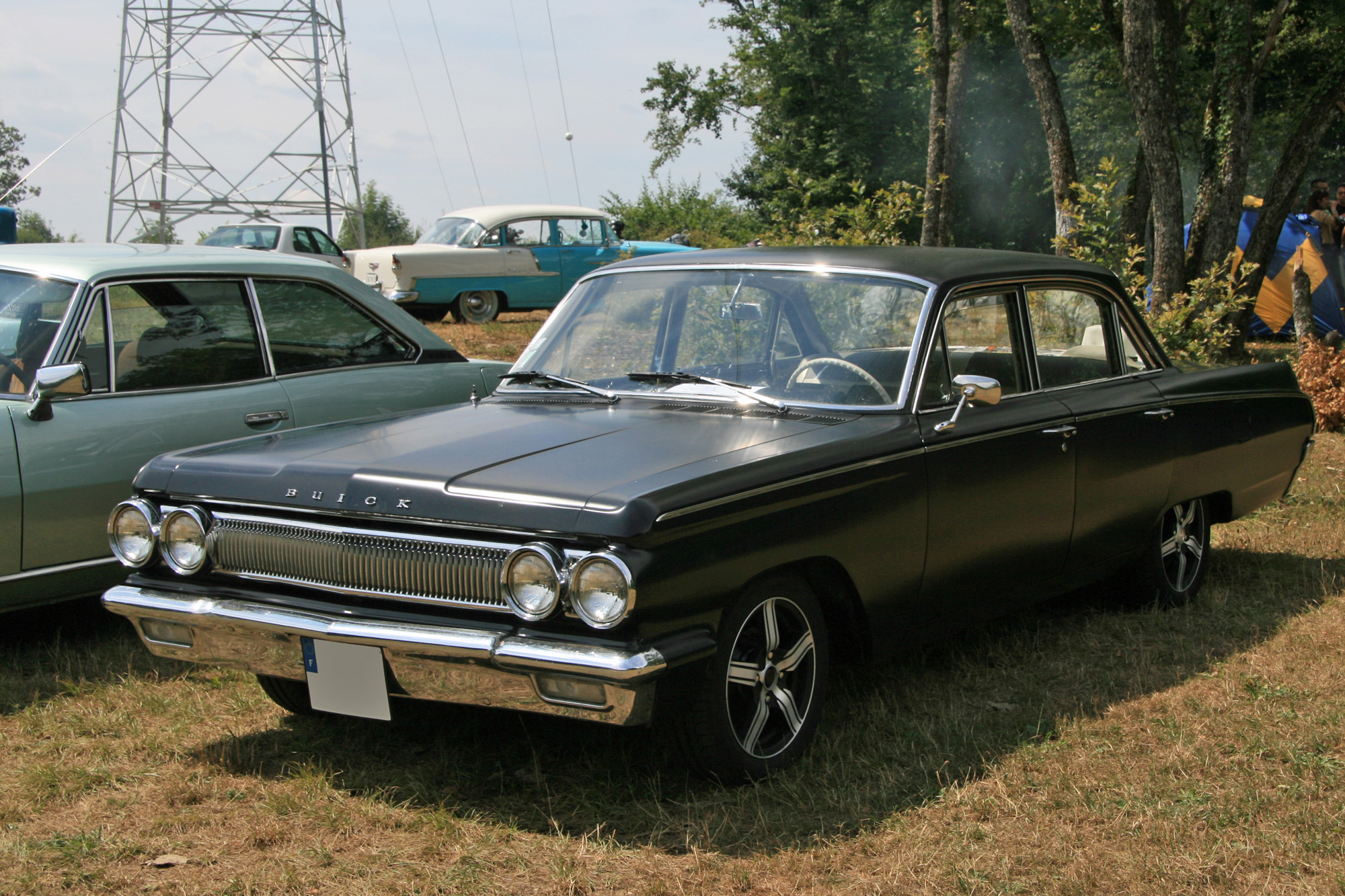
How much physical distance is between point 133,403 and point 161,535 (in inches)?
57.3

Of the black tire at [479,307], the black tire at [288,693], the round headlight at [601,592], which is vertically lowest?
the black tire at [288,693]

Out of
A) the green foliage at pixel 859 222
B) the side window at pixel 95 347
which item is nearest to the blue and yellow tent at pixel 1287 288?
the green foliage at pixel 859 222

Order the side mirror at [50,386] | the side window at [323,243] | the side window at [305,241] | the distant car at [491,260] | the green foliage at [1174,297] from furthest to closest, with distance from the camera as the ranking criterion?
the side window at [323,243]
the side window at [305,241]
the distant car at [491,260]
the green foliage at [1174,297]
the side mirror at [50,386]

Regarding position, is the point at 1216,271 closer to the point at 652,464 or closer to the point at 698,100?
the point at 652,464

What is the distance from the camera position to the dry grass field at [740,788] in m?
3.02

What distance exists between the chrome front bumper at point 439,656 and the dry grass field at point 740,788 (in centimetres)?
38

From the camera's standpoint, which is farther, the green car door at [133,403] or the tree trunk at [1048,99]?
the tree trunk at [1048,99]

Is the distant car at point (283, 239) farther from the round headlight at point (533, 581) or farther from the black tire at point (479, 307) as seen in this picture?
the round headlight at point (533, 581)

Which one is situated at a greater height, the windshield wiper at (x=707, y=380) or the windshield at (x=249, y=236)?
the windshield at (x=249, y=236)

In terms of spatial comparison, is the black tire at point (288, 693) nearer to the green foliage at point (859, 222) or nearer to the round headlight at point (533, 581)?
the round headlight at point (533, 581)

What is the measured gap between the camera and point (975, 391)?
396 centimetres

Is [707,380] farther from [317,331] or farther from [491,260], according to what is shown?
[491,260]

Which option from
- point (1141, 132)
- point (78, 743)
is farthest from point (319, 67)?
point (78, 743)

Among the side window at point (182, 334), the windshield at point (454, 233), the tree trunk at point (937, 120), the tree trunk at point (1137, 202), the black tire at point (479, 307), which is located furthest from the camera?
the windshield at point (454, 233)
